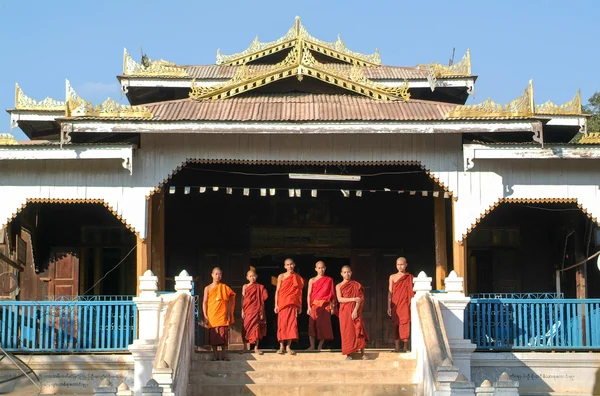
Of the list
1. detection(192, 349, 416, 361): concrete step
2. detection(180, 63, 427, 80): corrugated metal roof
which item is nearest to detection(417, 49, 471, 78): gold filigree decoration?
detection(180, 63, 427, 80): corrugated metal roof

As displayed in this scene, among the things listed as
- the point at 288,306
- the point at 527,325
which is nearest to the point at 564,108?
the point at 527,325

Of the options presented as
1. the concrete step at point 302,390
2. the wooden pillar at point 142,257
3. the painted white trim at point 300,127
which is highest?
the painted white trim at point 300,127

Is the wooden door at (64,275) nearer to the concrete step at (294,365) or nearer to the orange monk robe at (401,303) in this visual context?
the concrete step at (294,365)

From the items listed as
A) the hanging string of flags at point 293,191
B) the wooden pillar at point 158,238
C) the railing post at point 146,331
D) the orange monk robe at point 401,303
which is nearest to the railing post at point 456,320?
the orange monk robe at point 401,303

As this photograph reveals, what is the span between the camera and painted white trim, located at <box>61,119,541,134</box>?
14969mm

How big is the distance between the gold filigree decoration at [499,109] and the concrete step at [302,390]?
4.43 m

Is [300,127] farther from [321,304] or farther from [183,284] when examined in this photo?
[183,284]

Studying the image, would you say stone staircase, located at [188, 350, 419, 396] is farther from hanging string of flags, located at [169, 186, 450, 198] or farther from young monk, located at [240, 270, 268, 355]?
hanging string of flags, located at [169, 186, 450, 198]

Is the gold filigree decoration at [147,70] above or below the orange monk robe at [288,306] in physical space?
above

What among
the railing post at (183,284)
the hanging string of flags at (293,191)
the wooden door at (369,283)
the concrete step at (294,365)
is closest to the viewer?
the concrete step at (294,365)

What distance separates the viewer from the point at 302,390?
42.8ft

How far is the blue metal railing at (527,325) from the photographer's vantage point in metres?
14.8

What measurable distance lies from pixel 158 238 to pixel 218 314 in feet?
10.4

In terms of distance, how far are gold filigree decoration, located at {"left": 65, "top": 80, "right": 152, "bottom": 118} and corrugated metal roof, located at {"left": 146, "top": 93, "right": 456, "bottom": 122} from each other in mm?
319
